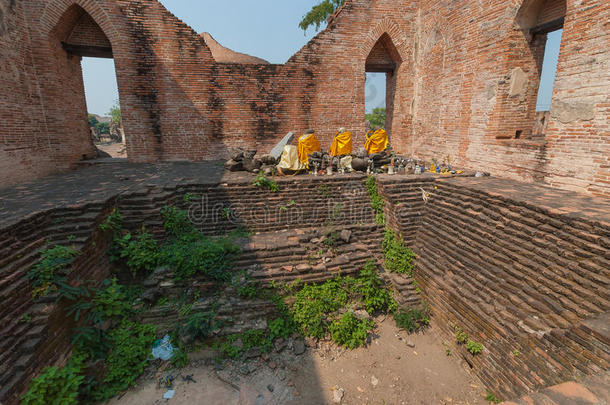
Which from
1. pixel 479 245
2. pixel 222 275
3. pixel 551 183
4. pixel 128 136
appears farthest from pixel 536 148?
pixel 128 136

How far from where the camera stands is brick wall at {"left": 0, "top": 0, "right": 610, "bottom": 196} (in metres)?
4.83

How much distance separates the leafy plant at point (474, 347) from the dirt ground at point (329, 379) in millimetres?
283

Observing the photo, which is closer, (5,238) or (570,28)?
(5,238)

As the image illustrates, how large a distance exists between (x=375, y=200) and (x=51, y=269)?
5.38 meters

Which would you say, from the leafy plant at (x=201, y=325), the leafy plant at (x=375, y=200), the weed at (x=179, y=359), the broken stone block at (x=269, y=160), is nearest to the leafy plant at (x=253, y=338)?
the leafy plant at (x=201, y=325)

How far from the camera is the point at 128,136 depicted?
816 centimetres

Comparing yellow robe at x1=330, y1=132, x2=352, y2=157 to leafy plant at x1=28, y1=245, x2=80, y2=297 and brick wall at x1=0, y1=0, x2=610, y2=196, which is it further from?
leafy plant at x1=28, y1=245, x2=80, y2=297

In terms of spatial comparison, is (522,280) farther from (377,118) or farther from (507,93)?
(377,118)

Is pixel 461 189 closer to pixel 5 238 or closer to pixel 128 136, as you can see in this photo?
pixel 5 238

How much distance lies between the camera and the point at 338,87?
915 cm

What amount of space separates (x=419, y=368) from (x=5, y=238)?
538 centimetres

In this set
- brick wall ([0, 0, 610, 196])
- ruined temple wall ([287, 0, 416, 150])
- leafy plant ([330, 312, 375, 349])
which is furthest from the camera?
ruined temple wall ([287, 0, 416, 150])

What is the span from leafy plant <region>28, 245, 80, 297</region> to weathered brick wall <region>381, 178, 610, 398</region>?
519 cm

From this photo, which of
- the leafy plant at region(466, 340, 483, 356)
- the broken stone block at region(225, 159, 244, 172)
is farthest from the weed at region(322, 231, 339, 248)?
the broken stone block at region(225, 159, 244, 172)
